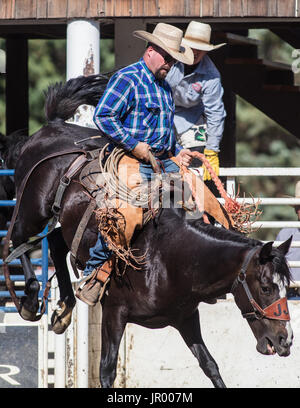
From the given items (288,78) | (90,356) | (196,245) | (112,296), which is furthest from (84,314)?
(288,78)

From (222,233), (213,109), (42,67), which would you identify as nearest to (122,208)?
(222,233)

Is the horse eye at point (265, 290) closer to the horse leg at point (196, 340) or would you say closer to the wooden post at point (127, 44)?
the horse leg at point (196, 340)

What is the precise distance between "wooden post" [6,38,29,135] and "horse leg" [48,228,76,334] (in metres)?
4.20

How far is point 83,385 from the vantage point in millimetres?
7477

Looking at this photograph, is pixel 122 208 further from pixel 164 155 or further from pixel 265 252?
pixel 265 252

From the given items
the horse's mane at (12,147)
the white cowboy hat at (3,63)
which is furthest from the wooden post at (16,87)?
the horse's mane at (12,147)

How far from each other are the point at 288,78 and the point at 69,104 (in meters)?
4.32

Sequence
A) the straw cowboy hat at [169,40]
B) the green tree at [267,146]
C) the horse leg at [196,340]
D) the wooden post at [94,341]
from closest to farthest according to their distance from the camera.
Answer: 1. the straw cowboy hat at [169,40]
2. the horse leg at [196,340]
3. the wooden post at [94,341]
4. the green tree at [267,146]

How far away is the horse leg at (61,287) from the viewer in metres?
6.56

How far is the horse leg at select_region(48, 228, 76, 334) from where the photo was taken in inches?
258

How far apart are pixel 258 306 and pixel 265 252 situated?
0.36 m

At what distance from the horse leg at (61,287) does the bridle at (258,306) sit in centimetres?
167

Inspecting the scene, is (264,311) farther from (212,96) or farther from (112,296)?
(212,96)

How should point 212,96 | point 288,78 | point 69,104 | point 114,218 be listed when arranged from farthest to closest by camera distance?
point 288,78 → point 212,96 → point 69,104 → point 114,218
